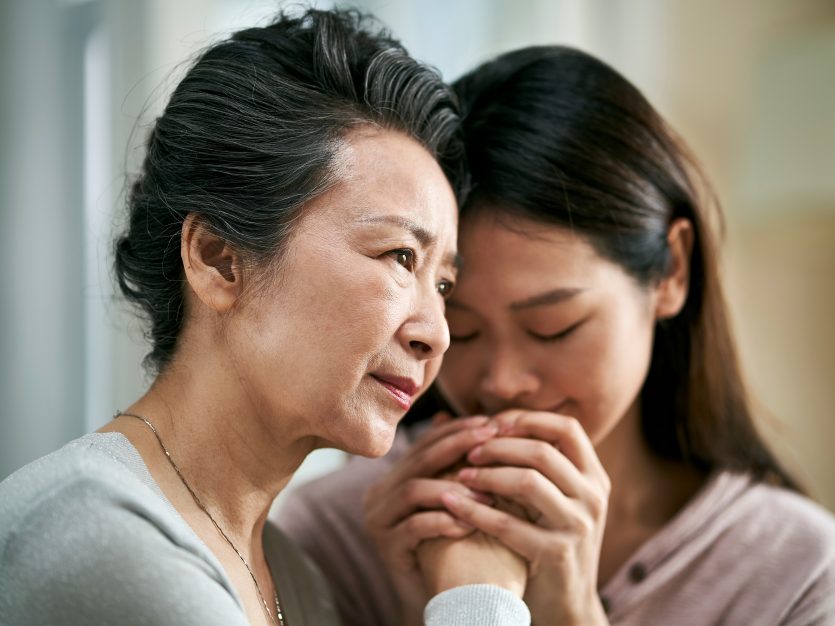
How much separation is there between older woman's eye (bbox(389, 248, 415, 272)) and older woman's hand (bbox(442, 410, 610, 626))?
322 millimetres

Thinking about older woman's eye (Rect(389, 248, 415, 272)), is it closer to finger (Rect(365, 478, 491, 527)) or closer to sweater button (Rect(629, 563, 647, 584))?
finger (Rect(365, 478, 491, 527))

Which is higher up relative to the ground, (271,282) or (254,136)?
(254,136)

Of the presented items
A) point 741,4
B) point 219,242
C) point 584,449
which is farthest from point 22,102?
point 741,4

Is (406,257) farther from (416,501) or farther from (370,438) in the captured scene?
(416,501)

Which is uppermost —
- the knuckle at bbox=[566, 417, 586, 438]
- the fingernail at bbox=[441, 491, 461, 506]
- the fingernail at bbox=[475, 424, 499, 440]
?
the knuckle at bbox=[566, 417, 586, 438]

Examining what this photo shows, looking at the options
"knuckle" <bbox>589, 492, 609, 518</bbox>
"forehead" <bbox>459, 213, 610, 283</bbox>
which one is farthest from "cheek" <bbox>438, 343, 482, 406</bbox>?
"knuckle" <bbox>589, 492, 609, 518</bbox>

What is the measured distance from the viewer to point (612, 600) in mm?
1300

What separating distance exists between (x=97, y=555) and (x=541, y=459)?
1.89 ft

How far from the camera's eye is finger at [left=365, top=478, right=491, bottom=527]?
117 centimetres

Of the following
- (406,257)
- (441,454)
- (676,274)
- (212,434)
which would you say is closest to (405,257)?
(406,257)

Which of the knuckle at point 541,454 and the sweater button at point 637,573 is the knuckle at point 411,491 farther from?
the sweater button at point 637,573

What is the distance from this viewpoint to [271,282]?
88 cm

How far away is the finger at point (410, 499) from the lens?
1169 millimetres

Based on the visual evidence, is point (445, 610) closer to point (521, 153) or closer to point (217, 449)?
point (217, 449)
